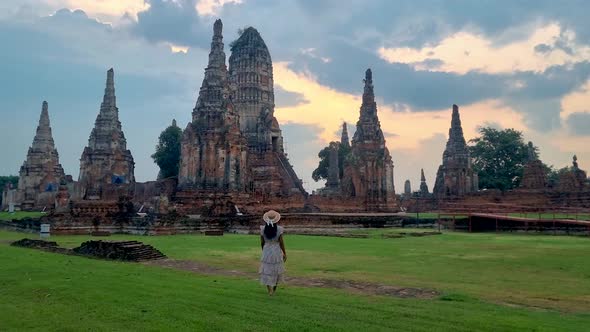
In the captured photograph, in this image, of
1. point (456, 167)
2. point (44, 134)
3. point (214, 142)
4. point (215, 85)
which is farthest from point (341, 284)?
point (44, 134)

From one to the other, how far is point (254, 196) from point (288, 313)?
30428 mm

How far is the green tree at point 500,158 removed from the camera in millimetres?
65500

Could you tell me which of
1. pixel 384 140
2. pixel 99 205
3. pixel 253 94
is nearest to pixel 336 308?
pixel 99 205

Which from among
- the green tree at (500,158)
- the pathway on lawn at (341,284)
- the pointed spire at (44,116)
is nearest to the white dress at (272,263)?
the pathway on lawn at (341,284)

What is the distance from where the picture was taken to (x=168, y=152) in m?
58.3

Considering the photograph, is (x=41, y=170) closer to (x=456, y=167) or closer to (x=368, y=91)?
(x=368, y=91)

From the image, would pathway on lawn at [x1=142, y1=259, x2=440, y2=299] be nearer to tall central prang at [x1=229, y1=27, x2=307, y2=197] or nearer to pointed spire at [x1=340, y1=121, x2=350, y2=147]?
tall central prang at [x1=229, y1=27, x2=307, y2=197]

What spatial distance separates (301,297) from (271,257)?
1.06 m

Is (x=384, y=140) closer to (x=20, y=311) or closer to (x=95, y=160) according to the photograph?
(x=95, y=160)

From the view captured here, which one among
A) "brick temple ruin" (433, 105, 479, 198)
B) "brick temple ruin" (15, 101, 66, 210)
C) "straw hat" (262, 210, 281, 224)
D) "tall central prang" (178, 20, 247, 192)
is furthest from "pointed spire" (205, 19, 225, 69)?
"straw hat" (262, 210, 281, 224)

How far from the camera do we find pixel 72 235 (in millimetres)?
26891

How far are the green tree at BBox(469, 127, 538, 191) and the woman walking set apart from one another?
60.1m

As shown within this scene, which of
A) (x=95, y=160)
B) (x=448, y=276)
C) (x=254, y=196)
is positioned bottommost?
(x=448, y=276)

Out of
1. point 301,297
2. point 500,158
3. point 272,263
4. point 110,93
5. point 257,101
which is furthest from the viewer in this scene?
point 500,158
